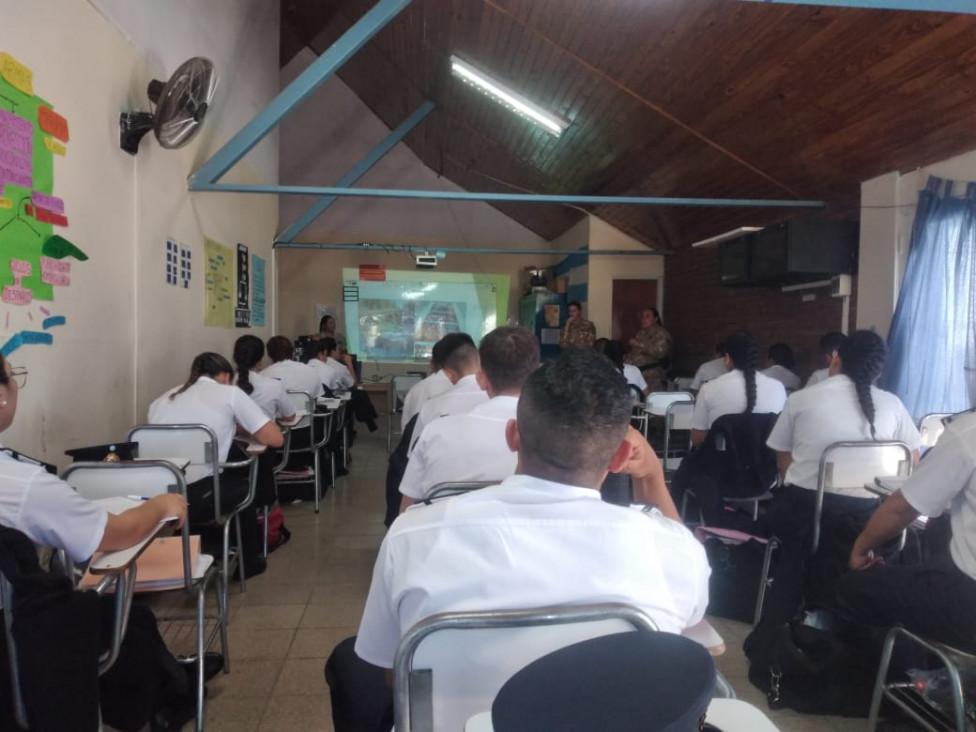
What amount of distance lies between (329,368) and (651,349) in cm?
361

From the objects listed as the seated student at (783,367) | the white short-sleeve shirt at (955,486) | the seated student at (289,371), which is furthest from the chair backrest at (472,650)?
the seated student at (783,367)

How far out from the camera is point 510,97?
5.69m

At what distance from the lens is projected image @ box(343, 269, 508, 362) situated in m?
9.34

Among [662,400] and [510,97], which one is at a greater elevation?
[510,97]

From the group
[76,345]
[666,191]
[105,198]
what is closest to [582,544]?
[76,345]

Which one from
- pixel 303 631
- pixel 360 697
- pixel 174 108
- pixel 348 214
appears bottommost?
pixel 303 631

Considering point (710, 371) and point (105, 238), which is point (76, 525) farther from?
point (710, 371)

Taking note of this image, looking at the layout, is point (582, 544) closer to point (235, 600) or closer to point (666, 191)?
point (235, 600)

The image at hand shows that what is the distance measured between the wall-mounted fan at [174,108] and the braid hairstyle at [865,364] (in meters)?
3.41

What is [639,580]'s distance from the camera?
2.93ft

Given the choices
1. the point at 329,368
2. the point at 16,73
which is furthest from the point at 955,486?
the point at 329,368

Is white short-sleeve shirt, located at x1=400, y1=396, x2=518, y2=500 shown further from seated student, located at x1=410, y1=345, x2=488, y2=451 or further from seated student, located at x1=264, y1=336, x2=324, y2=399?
seated student, located at x1=264, y1=336, x2=324, y2=399

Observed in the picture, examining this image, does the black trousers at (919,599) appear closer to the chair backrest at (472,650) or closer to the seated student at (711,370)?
the chair backrest at (472,650)

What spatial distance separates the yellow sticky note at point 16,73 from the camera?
2264mm
